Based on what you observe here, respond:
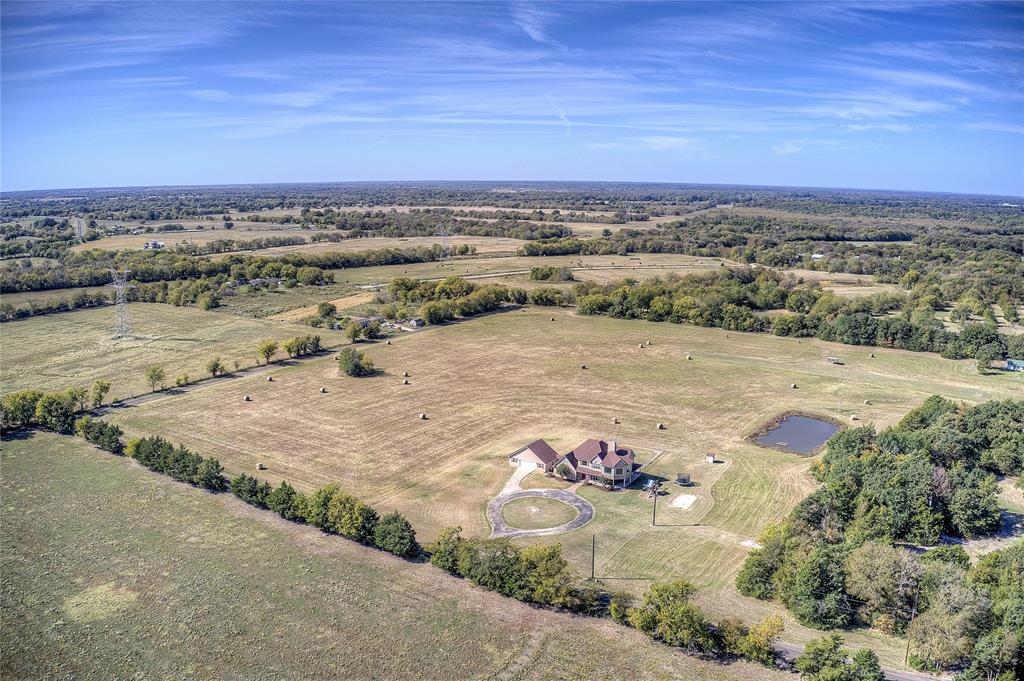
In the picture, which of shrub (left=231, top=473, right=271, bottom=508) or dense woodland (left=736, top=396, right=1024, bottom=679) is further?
shrub (left=231, top=473, right=271, bottom=508)

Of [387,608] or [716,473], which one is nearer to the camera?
[387,608]

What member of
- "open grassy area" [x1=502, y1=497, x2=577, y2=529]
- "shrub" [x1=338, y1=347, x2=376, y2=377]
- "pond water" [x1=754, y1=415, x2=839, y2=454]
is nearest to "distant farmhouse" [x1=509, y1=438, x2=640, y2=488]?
"open grassy area" [x1=502, y1=497, x2=577, y2=529]

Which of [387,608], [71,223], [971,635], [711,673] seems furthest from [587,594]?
[71,223]

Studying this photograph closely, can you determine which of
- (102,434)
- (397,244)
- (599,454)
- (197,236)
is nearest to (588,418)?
(599,454)

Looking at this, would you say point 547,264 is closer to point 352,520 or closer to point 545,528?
point 545,528

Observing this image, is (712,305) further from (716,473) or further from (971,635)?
(971,635)

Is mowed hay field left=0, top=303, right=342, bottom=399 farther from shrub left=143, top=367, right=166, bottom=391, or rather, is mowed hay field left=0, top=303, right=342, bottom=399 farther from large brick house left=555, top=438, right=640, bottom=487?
large brick house left=555, top=438, right=640, bottom=487
